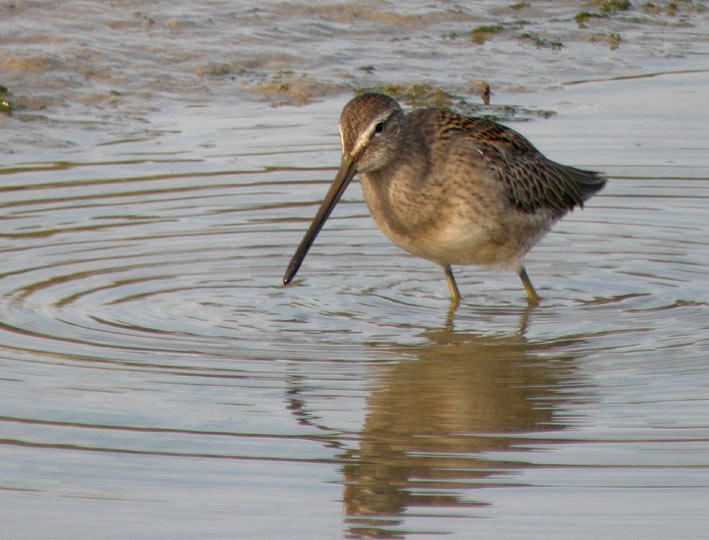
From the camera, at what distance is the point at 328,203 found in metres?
6.52

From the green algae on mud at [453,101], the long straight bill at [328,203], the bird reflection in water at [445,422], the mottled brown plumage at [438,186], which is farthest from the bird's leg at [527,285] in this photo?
the green algae on mud at [453,101]

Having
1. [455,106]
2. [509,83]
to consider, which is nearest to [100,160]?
[455,106]

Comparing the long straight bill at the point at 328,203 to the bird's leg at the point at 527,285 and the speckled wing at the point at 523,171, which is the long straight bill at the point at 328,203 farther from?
the bird's leg at the point at 527,285

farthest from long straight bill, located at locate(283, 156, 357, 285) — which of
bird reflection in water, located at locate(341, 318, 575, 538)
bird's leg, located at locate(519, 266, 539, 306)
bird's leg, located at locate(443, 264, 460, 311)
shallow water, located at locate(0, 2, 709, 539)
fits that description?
bird's leg, located at locate(519, 266, 539, 306)

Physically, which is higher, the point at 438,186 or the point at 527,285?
the point at 438,186

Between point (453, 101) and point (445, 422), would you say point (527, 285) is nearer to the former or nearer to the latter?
point (445, 422)

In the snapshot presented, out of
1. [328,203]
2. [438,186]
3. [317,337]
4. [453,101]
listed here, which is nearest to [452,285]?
[438,186]

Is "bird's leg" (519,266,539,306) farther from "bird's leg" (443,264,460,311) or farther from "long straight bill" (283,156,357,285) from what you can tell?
"long straight bill" (283,156,357,285)

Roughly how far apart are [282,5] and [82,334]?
20.1 feet

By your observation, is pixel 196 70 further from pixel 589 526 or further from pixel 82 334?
pixel 589 526

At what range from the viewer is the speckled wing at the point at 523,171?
7.10 m

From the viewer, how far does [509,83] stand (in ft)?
35.4

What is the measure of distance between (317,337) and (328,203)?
608 millimetres

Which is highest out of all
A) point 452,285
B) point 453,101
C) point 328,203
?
point 328,203
